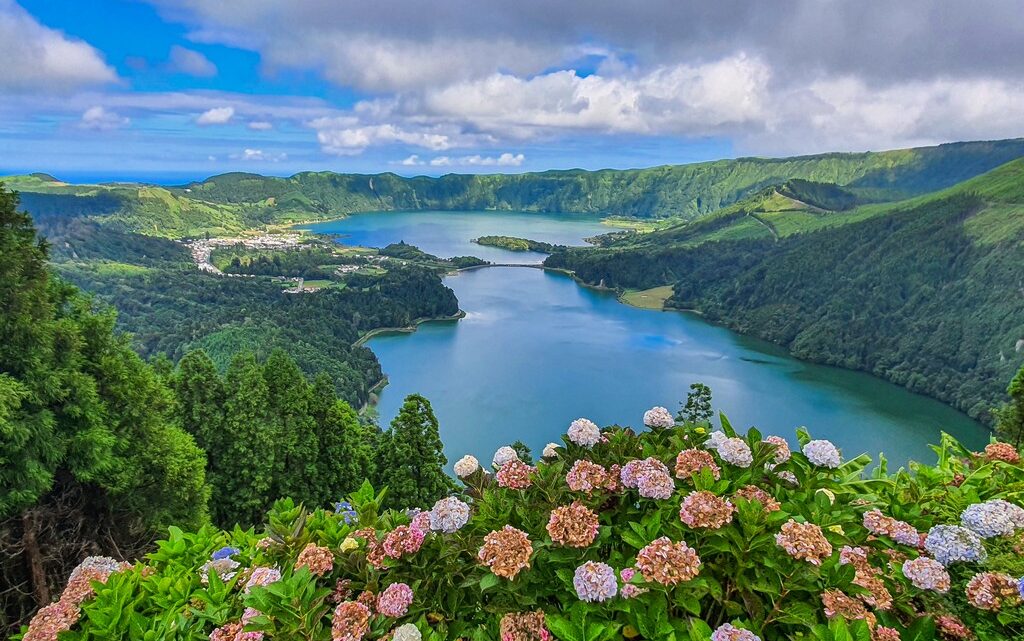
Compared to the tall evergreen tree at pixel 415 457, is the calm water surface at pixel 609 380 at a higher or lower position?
lower

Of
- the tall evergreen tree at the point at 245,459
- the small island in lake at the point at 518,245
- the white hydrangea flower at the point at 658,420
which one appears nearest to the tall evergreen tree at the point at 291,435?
the tall evergreen tree at the point at 245,459

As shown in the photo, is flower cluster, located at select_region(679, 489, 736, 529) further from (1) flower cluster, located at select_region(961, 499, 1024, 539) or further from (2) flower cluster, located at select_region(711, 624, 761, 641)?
(1) flower cluster, located at select_region(961, 499, 1024, 539)

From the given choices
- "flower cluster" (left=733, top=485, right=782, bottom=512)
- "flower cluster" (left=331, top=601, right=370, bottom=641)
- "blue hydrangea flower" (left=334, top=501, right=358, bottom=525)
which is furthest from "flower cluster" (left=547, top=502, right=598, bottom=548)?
"blue hydrangea flower" (left=334, top=501, right=358, bottom=525)

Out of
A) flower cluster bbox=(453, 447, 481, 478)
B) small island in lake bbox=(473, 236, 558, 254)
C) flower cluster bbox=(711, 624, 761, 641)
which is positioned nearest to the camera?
flower cluster bbox=(711, 624, 761, 641)

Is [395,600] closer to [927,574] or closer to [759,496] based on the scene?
[759,496]

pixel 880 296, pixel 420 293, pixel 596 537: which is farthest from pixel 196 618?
pixel 880 296

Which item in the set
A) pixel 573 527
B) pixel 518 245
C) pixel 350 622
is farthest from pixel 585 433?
pixel 518 245

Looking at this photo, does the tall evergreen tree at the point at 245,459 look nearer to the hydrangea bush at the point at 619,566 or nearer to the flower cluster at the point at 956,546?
the hydrangea bush at the point at 619,566
